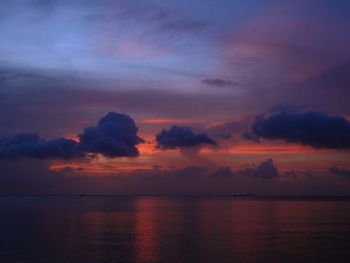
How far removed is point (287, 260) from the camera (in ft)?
196

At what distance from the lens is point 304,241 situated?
3125 inches

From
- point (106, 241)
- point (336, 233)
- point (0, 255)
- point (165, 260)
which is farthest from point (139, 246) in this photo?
point (336, 233)

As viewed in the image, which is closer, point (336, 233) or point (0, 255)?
point (0, 255)

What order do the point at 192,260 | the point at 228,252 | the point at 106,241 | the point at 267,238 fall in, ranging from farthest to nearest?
1. the point at 267,238
2. the point at 106,241
3. the point at 228,252
4. the point at 192,260

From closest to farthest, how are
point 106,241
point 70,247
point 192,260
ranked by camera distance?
1. point 192,260
2. point 70,247
3. point 106,241

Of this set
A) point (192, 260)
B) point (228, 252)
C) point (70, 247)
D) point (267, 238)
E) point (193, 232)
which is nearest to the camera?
point (192, 260)

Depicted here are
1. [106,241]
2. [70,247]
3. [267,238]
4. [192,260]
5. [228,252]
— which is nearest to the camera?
[192,260]

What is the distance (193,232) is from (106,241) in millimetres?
21056

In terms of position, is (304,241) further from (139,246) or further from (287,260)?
(139,246)

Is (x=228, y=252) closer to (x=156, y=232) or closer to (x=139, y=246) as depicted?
(x=139, y=246)

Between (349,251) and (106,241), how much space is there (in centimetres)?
3931

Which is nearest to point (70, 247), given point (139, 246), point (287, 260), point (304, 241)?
point (139, 246)

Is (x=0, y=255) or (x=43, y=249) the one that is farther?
(x=43, y=249)

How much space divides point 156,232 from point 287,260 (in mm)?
40071
